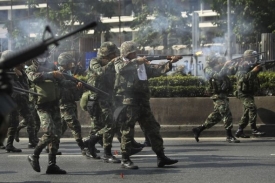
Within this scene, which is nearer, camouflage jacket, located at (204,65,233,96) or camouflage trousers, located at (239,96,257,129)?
camouflage jacket, located at (204,65,233,96)

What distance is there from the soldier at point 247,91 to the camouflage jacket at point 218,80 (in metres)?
0.54

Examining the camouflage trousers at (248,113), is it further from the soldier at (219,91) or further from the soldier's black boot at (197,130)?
the soldier's black boot at (197,130)

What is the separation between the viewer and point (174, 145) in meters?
13.0

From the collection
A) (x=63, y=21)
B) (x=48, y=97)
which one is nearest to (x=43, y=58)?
(x=48, y=97)

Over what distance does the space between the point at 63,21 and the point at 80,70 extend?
35.6 feet

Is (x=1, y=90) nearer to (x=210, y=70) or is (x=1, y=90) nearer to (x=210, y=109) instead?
(x=210, y=70)

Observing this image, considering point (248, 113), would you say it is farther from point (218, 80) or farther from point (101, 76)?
point (101, 76)

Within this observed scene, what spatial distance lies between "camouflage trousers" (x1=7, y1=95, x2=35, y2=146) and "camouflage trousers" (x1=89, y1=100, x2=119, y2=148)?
70.2 inches

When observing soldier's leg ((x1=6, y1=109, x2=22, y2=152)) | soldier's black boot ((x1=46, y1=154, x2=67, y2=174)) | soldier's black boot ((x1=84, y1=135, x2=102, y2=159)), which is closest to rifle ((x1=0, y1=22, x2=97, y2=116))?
soldier's black boot ((x1=46, y1=154, x2=67, y2=174))

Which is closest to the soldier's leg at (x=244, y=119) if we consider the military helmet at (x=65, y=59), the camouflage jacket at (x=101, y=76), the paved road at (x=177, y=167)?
the paved road at (x=177, y=167)

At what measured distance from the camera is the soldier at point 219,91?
1327 centimetres

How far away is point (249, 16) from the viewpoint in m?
23.6

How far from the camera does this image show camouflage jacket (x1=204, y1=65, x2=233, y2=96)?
13289 mm

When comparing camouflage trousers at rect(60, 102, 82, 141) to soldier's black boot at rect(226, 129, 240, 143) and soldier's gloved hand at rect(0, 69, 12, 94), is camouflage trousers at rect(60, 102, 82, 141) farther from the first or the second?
soldier's gloved hand at rect(0, 69, 12, 94)
